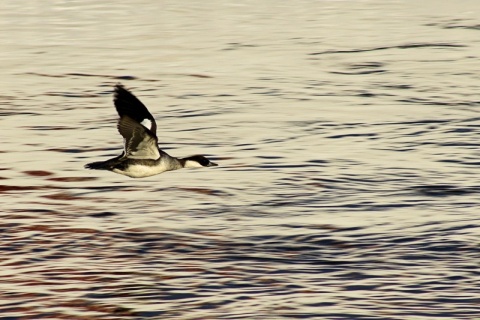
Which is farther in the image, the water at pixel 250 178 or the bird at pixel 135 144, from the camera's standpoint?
the water at pixel 250 178

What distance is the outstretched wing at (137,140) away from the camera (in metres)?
15.2

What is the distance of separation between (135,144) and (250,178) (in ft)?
17.1

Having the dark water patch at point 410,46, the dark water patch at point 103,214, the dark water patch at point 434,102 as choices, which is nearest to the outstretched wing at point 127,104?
the dark water patch at point 103,214

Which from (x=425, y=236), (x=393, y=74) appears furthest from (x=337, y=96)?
(x=425, y=236)

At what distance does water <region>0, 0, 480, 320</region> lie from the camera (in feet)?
50.7

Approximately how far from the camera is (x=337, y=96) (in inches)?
1054

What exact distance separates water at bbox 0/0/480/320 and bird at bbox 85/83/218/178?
49.8 inches

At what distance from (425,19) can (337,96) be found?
1125 centimetres

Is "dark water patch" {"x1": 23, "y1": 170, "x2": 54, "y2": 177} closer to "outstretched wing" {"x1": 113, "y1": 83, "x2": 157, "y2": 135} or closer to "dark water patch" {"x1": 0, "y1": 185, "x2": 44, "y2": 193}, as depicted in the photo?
"dark water patch" {"x1": 0, "y1": 185, "x2": 44, "y2": 193}

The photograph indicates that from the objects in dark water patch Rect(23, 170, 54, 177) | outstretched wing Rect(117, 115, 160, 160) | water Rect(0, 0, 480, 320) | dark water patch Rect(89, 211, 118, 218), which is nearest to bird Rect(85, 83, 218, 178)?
outstretched wing Rect(117, 115, 160, 160)

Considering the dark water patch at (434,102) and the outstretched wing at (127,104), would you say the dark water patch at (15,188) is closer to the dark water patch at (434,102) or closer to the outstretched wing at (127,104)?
the outstretched wing at (127,104)

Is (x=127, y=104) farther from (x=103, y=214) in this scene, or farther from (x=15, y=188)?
(x=15, y=188)

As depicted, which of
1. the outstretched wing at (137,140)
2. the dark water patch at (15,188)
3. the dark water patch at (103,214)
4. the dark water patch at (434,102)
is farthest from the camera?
the dark water patch at (434,102)

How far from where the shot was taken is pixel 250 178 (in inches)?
816
